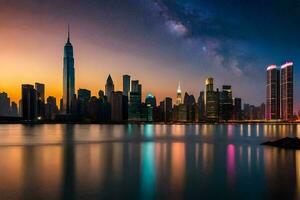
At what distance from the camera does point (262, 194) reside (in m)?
22.7

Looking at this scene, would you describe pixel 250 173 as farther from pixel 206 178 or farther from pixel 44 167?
pixel 44 167

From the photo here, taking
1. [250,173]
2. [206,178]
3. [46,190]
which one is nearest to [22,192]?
[46,190]

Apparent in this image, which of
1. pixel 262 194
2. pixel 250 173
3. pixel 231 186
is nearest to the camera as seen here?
pixel 262 194

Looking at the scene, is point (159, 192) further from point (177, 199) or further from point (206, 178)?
point (206, 178)

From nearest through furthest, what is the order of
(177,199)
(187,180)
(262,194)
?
1. (177,199)
2. (262,194)
3. (187,180)

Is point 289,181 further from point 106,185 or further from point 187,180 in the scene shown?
point 106,185

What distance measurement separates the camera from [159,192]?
Result: 23031 millimetres

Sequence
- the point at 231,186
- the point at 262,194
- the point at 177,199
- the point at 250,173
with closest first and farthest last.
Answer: the point at 177,199 < the point at 262,194 < the point at 231,186 < the point at 250,173

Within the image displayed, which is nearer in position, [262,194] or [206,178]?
[262,194]

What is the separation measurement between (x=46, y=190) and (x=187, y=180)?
11364 millimetres

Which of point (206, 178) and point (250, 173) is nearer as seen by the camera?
point (206, 178)

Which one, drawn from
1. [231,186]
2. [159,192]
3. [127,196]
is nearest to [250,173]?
[231,186]

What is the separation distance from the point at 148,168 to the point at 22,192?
579 inches

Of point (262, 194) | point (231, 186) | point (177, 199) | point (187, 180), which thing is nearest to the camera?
point (177, 199)
